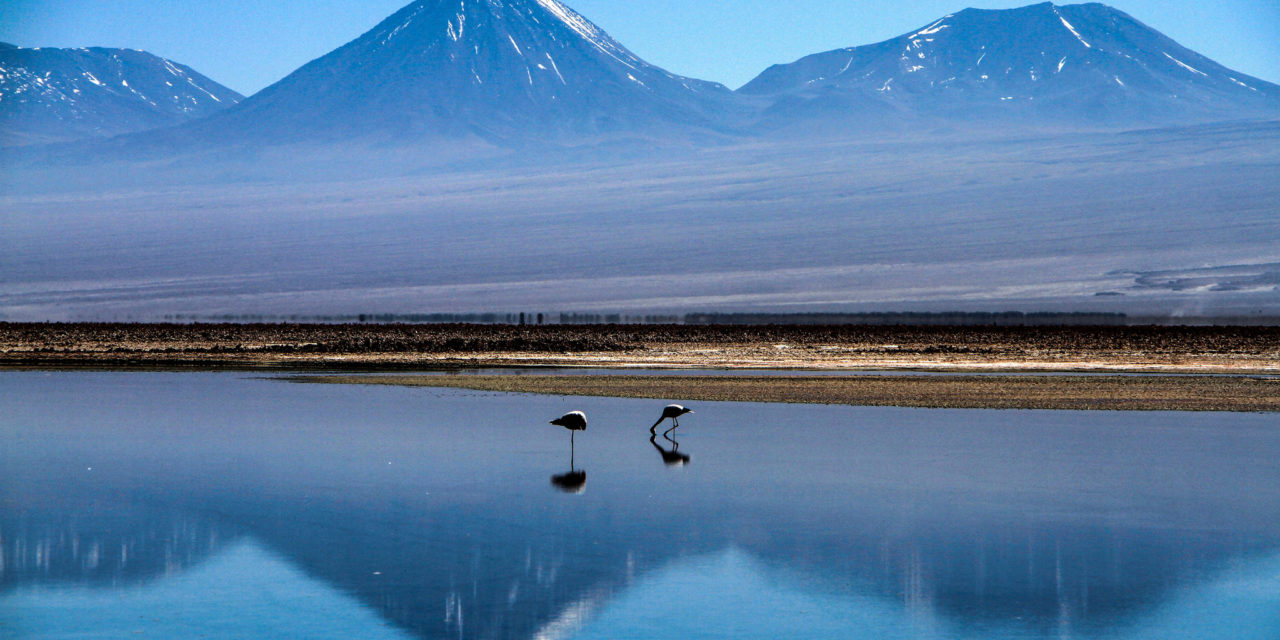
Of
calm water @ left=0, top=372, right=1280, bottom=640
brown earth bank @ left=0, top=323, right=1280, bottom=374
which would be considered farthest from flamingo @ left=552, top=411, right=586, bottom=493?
brown earth bank @ left=0, top=323, right=1280, bottom=374

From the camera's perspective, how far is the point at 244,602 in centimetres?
1045

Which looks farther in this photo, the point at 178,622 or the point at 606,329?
the point at 606,329

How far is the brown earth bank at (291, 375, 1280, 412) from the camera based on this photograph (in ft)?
91.4

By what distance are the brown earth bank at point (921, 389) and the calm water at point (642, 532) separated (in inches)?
210

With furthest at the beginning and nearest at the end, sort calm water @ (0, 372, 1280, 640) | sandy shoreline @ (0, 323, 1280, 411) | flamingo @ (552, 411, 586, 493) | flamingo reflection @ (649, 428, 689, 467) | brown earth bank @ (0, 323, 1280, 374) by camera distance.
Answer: brown earth bank @ (0, 323, 1280, 374) → sandy shoreline @ (0, 323, 1280, 411) → flamingo reflection @ (649, 428, 689, 467) → flamingo @ (552, 411, 586, 493) → calm water @ (0, 372, 1280, 640)

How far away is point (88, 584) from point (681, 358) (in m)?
37.7

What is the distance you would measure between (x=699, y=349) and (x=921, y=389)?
21.8m

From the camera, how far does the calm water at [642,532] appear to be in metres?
A: 10.0

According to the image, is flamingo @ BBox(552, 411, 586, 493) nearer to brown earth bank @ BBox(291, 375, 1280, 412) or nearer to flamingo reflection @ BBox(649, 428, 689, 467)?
flamingo reflection @ BBox(649, 428, 689, 467)

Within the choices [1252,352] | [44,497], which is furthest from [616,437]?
[1252,352]

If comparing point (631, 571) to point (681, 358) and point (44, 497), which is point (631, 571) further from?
point (681, 358)

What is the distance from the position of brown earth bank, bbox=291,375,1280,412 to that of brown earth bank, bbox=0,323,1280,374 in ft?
18.3

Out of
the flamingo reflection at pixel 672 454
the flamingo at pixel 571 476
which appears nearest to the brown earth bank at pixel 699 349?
the flamingo reflection at pixel 672 454

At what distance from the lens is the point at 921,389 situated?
31938 mm
